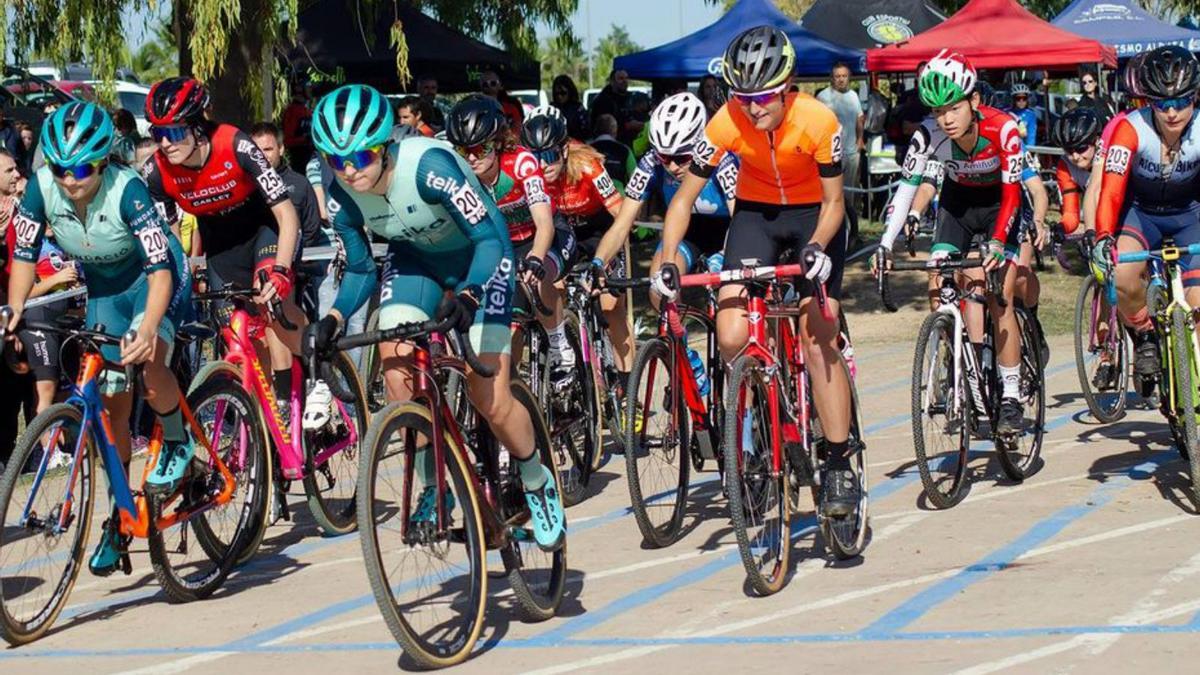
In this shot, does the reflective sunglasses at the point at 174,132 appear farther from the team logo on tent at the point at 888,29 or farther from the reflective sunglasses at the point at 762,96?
the team logo on tent at the point at 888,29

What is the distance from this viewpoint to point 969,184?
1006 centimetres

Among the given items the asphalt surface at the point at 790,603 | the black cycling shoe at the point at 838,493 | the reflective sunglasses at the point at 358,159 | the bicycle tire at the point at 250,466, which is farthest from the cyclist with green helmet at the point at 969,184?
the reflective sunglasses at the point at 358,159

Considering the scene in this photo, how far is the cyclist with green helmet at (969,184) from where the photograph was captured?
9602 mm

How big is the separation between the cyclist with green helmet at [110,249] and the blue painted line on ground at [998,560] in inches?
117

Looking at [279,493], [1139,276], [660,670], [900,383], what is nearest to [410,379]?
[660,670]

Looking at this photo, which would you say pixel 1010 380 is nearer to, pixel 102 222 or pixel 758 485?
pixel 758 485

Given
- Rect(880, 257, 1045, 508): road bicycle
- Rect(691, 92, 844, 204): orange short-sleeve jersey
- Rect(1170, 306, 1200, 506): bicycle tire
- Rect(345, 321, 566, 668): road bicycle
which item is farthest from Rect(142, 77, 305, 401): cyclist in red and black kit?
Rect(1170, 306, 1200, 506): bicycle tire

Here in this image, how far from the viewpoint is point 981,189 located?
1007 cm

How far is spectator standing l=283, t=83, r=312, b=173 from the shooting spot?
1969cm

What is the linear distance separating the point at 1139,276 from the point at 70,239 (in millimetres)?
5094

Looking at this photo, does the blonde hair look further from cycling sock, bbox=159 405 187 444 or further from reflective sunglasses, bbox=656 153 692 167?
cycling sock, bbox=159 405 187 444

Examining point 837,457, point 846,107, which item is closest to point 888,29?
point 846,107

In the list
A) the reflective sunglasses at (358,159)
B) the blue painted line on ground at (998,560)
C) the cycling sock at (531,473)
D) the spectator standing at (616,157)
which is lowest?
the blue painted line on ground at (998,560)

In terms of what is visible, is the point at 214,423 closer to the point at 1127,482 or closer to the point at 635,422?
the point at 635,422
